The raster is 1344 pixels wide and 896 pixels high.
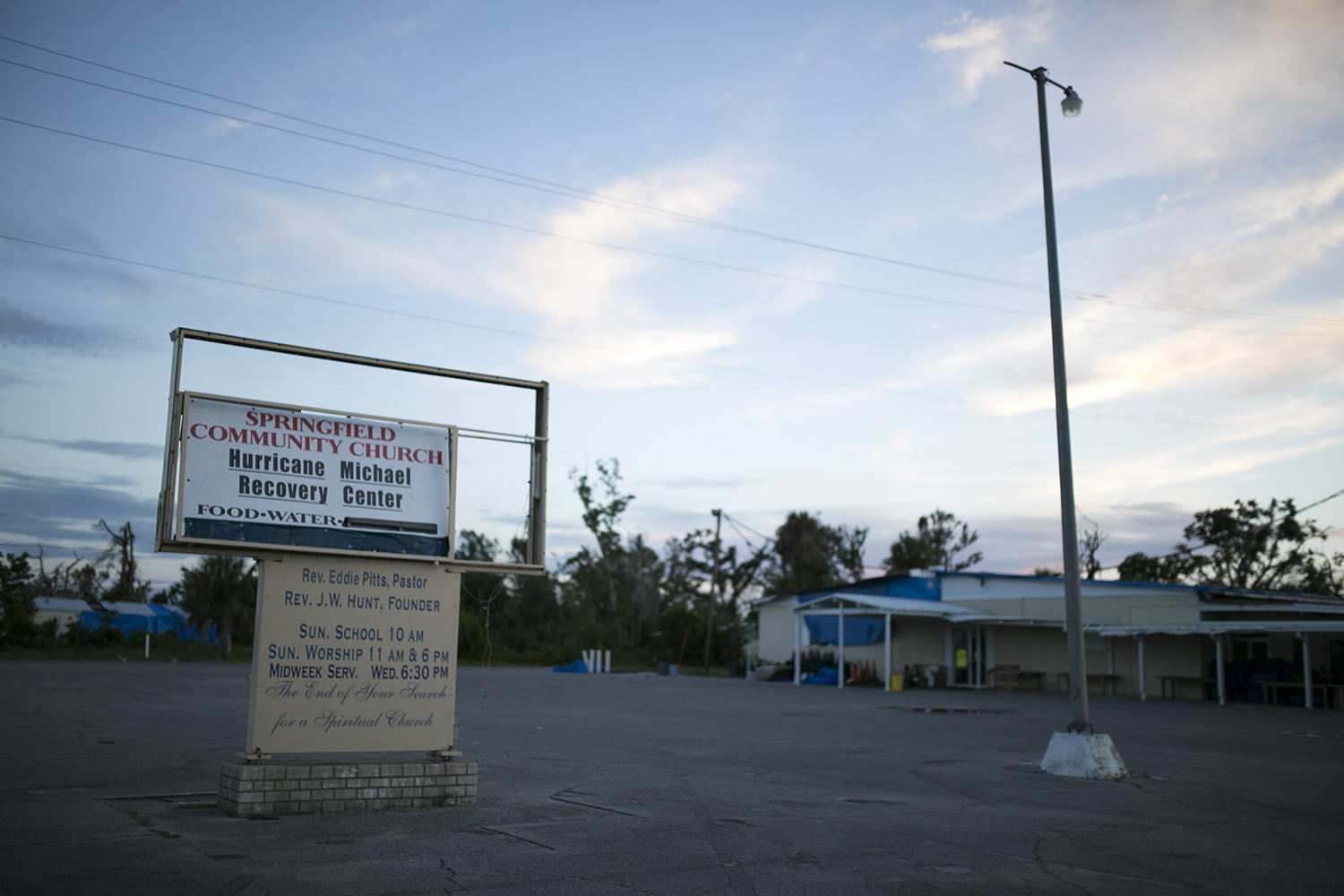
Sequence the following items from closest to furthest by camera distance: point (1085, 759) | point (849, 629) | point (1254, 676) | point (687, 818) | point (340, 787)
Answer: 1. point (340, 787)
2. point (687, 818)
3. point (1085, 759)
4. point (1254, 676)
5. point (849, 629)

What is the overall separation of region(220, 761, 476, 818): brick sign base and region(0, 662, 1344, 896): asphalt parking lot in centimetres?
18

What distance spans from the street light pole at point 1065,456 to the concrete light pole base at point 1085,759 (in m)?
0.16

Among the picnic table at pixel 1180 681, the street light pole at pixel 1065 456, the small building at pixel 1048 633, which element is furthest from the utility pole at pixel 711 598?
the street light pole at pixel 1065 456

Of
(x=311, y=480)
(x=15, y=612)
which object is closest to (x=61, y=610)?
(x=15, y=612)

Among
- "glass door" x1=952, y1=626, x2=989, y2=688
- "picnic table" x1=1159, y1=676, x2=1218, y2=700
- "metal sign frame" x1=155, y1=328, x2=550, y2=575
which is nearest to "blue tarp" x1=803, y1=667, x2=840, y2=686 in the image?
"glass door" x1=952, y1=626, x2=989, y2=688

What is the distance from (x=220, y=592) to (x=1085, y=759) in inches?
1734

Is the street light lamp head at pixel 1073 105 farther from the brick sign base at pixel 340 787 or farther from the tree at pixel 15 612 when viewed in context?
the tree at pixel 15 612

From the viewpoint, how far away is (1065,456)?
511 inches

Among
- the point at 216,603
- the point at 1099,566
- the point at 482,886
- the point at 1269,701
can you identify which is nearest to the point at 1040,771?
the point at 482,886

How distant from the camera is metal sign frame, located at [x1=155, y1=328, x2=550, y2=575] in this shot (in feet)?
25.6

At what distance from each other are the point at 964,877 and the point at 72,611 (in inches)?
2662

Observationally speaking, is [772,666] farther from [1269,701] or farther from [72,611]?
[72,611]

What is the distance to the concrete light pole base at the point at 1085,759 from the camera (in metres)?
11.9

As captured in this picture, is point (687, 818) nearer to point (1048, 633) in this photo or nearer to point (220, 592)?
point (1048, 633)
